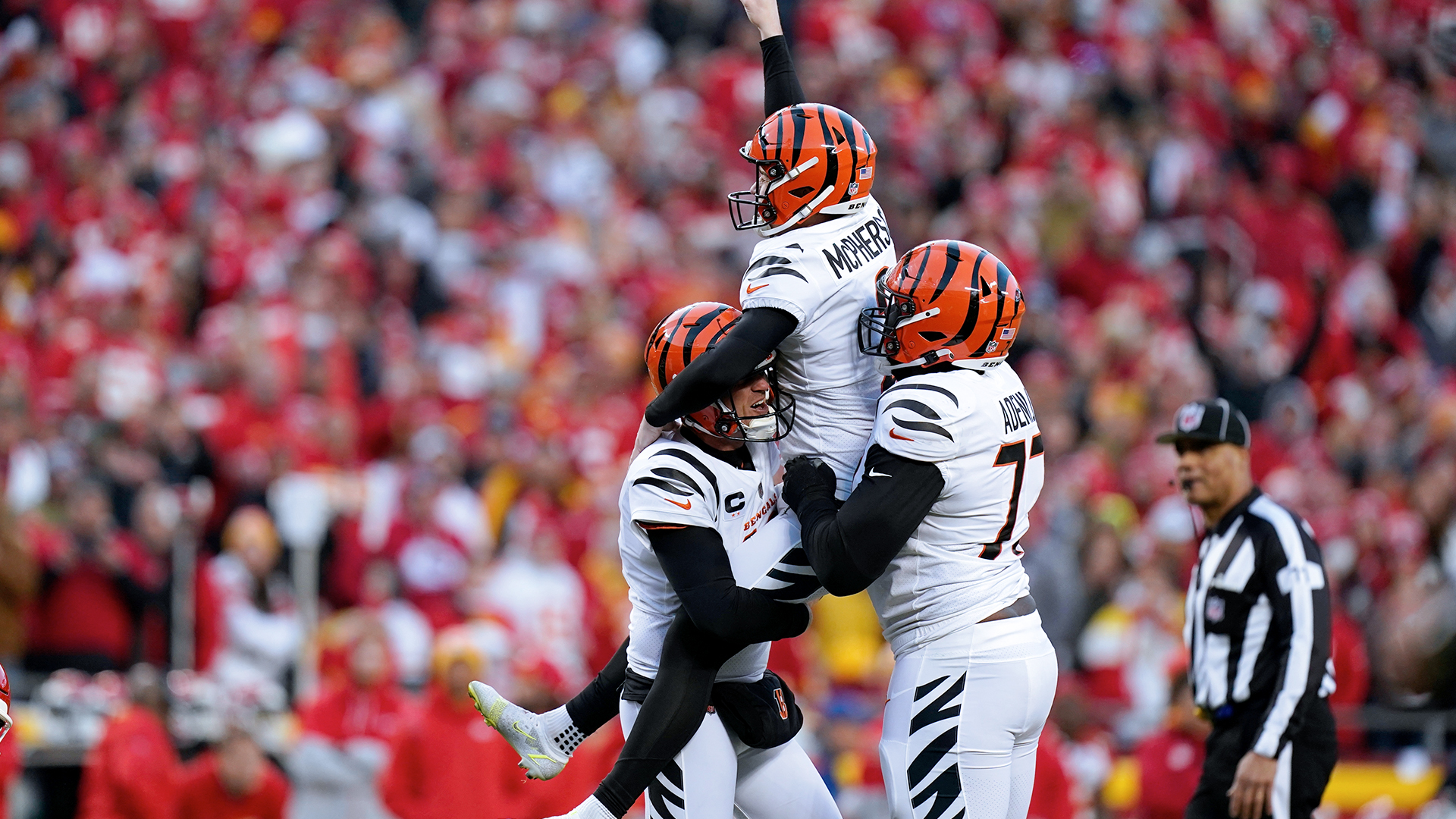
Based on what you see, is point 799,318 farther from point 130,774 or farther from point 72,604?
point 72,604

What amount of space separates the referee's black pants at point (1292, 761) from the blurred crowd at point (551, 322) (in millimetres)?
632

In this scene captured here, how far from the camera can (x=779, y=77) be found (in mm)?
6414

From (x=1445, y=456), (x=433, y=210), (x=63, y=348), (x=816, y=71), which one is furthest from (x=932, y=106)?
(x=63, y=348)

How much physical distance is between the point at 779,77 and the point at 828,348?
1.24 metres

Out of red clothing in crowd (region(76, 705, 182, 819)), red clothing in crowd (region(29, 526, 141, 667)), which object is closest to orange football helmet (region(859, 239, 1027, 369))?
red clothing in crowd (region(76, 705, 182, 819))

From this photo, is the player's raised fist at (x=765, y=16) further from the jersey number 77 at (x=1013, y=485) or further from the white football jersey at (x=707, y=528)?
the jersey number 77 at (x=1013, y=485)

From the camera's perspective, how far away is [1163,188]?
54.7 feet

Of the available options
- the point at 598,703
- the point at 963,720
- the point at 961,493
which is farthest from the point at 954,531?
the point at 598,703

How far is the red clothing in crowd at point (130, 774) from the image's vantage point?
9219 mm

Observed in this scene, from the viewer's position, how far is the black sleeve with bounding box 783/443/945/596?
5.18m

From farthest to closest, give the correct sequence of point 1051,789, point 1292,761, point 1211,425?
point 1051,789 → point 1211,425 → point 1292,761

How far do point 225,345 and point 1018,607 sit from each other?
8.61 metres

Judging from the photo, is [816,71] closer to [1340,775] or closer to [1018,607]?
[1340,775]

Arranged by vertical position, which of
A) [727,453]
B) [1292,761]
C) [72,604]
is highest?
[727,453]
